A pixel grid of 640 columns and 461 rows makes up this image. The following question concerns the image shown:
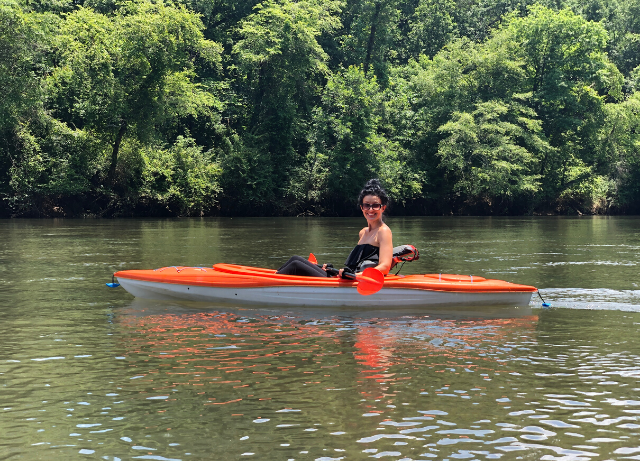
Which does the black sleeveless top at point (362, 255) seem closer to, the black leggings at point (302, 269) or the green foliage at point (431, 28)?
the black leggings at point (302, 269)

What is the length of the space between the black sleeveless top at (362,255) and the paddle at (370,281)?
1.58 ft

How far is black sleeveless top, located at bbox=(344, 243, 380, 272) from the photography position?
9.37m

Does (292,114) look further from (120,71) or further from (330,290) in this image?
(330,290)

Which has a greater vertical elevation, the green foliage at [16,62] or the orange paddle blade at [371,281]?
the green foliage at [16,62]

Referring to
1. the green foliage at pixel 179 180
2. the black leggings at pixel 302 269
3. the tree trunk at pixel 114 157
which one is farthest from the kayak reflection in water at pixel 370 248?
the tree trunk at pixel 114 157

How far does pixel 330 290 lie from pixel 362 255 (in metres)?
0.61

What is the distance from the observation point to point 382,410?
504 centimetres

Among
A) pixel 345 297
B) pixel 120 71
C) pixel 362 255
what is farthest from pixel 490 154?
pixel 345 297

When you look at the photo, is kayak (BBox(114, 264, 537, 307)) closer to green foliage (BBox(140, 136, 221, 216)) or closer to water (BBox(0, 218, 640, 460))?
water (BBox(0, 218, 640, 460))

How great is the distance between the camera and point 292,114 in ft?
143

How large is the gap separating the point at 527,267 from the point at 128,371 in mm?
10039

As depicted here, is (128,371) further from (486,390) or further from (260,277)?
(260,277)

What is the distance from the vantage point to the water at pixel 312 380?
14.5 feet

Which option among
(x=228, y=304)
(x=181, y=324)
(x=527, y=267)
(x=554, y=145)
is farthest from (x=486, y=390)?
(x=554, y=145)
